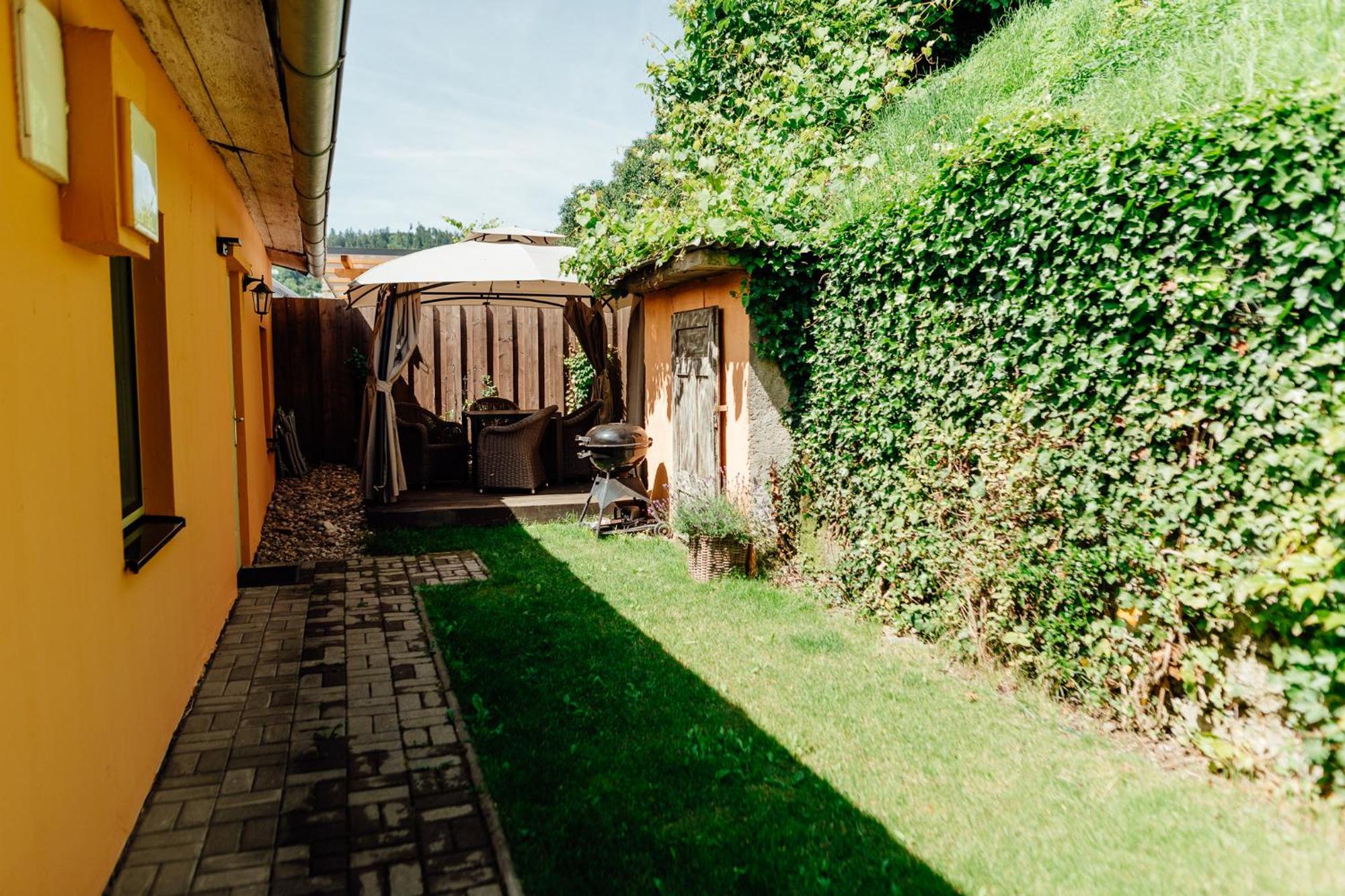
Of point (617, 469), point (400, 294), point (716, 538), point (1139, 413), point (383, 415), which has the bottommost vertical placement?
point (716, 538)

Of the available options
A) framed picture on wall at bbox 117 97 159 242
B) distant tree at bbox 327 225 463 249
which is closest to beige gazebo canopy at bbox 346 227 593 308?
framed picture on wall at bbox 117 97 159 242

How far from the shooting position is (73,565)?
8.23 feet

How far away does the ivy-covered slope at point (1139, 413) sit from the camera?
3.04 meters

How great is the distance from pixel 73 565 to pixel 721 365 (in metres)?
5.49

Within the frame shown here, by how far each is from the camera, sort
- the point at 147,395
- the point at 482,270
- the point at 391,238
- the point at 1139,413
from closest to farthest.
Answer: the point at 1139,413, the point at 147,395, the point at 482,270, the point at 391,238

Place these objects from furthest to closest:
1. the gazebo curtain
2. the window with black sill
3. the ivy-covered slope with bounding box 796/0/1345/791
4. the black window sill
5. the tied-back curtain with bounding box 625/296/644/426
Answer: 1. the gazebo curtain
2. the tied-back curtain with bounding box 625/296/644/426
3. the window with black sill
4. the black window sill
5. the ivy-covered slope with bounding box 796/0/1345/791

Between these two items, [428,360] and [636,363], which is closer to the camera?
[636,363]

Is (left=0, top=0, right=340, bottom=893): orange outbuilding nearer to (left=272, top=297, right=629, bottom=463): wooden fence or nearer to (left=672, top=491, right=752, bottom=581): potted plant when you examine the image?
(left=672, top=491, right=752, bottom=581): potted plant

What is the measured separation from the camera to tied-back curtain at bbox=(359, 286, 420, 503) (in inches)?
363

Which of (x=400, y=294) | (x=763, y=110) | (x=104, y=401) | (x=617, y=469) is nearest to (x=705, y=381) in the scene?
(x=617, y=469)

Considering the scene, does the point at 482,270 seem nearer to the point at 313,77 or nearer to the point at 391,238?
the point at 313,77

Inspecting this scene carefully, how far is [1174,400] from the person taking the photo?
348 centimetres

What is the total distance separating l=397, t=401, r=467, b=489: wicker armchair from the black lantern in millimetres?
1874

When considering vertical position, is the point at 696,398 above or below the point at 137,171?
below
